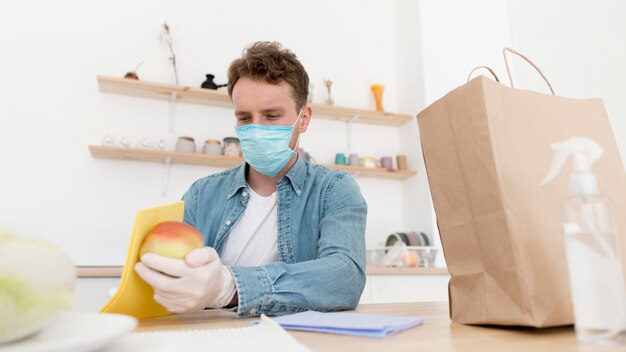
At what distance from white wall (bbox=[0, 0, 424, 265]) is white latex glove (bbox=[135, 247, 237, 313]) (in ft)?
6.47

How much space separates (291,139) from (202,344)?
0.87m

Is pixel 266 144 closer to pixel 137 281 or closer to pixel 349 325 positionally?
pixel 137 281

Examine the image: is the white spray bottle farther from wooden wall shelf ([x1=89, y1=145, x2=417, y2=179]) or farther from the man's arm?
wooden wall shelf ([x1=89, y1=145, x2=417, y2=179])

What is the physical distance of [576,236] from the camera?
407 millimetres

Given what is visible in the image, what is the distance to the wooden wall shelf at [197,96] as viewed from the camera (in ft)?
8.20

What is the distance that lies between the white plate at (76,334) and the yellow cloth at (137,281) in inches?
5.7

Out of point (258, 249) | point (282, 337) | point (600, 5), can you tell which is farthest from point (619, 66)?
point (282, 337)

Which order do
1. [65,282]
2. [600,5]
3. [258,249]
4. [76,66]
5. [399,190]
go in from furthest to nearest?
[399,190]
[76,66]
[600,5]
[258,249]
[65,282]

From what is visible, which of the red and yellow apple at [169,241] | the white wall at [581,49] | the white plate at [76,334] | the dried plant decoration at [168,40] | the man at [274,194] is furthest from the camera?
the dried plant decoration at [168,40]

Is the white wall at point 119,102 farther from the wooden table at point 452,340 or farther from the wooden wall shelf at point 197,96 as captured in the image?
the wooden table at point 452,340

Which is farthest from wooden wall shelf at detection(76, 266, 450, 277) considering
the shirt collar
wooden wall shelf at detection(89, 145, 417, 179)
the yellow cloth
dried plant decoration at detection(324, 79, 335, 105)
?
the yellow cloth

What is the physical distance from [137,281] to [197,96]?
216 centimetres

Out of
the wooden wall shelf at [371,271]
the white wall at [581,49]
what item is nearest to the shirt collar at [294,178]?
the wooden wall shelf at [371,271]

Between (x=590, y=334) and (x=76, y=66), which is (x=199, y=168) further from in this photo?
(x=590, y=334)
